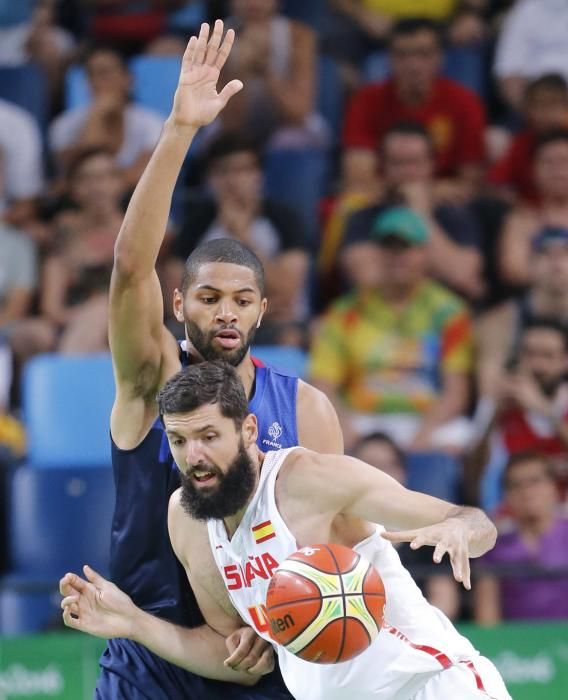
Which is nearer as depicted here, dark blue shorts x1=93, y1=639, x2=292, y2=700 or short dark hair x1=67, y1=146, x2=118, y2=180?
dark blue shorts x1=93, y1=639, x2=292, y2=700

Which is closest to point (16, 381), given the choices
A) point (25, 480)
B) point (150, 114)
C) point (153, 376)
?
point (25, 480)

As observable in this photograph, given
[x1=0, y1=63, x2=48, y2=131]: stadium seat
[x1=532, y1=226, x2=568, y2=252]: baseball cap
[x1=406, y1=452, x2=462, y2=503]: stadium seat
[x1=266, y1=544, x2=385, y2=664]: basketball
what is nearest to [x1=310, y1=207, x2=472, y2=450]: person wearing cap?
[x1=406, y1=452, x2=462, y2=503]: stadium seat

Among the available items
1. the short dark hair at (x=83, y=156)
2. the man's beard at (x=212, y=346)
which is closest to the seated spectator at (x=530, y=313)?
the short dark hair at (x=83, y=156)

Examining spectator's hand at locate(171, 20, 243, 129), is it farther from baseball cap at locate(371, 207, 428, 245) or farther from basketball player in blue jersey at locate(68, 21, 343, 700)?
baseball cap at locate(371, 207, 428, 245)

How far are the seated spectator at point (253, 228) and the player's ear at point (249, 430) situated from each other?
416 centimetres

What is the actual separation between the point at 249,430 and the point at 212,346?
36 centimetres

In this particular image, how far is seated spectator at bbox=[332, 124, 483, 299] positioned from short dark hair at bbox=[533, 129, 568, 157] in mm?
638

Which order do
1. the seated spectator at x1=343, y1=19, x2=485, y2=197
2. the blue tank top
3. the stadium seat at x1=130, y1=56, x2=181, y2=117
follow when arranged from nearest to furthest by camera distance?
the blue tank top < the seated spectator at x1=343, y1=19, x2=485, y2=197 < the stadium seat at x1=130, y1=56, x2=181, y2=117

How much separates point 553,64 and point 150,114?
9.07 feet

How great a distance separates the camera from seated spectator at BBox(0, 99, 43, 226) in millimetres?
9570

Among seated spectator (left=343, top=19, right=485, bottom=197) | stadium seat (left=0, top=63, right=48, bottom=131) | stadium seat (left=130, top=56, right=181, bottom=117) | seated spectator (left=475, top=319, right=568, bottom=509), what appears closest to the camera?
seated spectator (left=475, top=319, right=568, bottom=509)

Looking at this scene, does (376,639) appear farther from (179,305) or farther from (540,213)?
(540,213)

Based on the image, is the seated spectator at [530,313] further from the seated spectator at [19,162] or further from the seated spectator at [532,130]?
the seated spectator at [19,162]

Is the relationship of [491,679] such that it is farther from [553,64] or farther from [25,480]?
[553,64]
